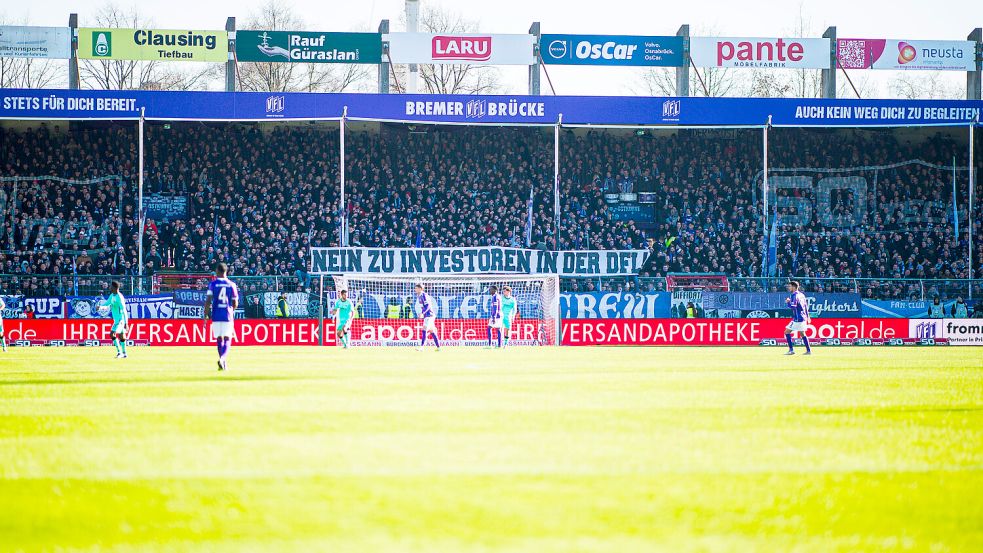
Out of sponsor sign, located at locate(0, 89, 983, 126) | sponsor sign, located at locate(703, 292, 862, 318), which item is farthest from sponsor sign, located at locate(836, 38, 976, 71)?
sponsor sign, located at locate(703, 292, 862, 318)

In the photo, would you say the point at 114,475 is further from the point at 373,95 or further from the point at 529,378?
the point at 373,95

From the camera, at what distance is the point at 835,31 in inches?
1939

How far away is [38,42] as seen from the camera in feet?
149

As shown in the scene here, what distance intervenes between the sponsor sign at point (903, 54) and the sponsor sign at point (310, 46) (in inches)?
807

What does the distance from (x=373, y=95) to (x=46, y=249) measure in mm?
13190

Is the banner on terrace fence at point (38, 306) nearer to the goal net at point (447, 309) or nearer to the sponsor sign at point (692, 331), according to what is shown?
the goal net at point (447, 309)

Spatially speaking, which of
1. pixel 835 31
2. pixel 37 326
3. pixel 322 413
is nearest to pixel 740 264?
pixel 835 31

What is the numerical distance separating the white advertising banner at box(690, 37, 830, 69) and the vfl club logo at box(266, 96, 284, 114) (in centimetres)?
1780

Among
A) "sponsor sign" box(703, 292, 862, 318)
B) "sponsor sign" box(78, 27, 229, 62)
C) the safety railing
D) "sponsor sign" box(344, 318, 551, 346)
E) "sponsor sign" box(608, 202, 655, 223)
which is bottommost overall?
"sponsor sign" box(344, 318, 551, 346)

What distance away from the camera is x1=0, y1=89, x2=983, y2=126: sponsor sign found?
134 feet

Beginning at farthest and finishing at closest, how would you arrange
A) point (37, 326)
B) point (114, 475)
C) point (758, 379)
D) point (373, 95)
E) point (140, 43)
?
point (140, 43)
point (373, 95)
point (37, 326)
point (758, 379)
point (114, 475)

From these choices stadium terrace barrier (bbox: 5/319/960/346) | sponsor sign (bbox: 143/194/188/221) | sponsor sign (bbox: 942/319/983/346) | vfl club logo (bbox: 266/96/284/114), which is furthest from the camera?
sponsor sign (bbox: 143/194/188/221)

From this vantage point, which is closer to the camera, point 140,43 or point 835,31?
point 140,43

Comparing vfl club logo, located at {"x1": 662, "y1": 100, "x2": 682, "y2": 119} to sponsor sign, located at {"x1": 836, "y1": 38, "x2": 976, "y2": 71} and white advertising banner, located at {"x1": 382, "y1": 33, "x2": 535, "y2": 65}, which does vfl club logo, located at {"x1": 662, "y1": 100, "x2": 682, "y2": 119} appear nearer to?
white advertising banner, located at {"x1": 382, "y1": 33, "x2": 535, "y2": 65}
